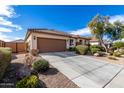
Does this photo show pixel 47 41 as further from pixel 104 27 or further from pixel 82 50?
pixel 104 27

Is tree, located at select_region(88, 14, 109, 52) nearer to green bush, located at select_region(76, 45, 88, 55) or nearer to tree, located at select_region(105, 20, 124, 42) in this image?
tree, located at select_region(105, 20, 124, 42)

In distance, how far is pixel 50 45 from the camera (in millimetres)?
15250

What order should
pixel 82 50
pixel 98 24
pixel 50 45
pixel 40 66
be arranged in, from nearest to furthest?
pixel 40 66, pixel 82 50, pixel 50 45, pixel 98 24

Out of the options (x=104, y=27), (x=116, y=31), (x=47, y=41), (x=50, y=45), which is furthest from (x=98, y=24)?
(x=47, y=41)

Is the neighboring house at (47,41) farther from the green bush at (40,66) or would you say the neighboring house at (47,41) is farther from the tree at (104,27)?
the green bush at (40,66)

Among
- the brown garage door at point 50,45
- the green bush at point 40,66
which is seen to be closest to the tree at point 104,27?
the brown garage door at point 50,45

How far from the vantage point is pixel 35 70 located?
21.4ft

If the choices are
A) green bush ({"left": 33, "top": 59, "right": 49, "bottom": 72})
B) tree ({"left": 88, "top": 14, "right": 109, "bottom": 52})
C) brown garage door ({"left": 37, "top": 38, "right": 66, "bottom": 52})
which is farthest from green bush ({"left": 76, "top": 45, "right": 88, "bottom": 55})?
green bush ({"left": 33, "top": 59, "right": 49, "bottom": 72})

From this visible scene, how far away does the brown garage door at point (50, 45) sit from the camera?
557 inches

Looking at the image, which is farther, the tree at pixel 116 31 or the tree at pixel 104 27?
the tree at pixel 116 31

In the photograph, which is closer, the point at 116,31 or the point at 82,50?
the point at 82,50
